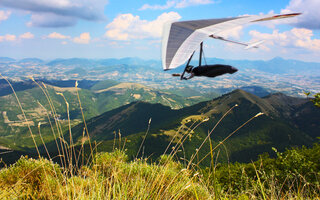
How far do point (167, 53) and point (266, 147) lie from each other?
232651 millimetres

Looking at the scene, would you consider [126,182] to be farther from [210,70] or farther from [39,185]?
[210,70]

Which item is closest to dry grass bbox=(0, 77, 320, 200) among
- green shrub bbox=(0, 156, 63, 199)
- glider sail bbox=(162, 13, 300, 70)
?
green shrub bbox=(0, 156, 63, 199)

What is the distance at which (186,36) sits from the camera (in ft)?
11.1

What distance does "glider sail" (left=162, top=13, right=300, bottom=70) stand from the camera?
9.43 feet

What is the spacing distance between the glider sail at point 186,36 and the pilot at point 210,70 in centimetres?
88

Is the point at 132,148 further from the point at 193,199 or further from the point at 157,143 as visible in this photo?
the point at 193,199

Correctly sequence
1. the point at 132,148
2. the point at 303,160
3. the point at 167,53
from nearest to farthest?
the point at 167,53 < the point at 303,160 < the point at 132,148

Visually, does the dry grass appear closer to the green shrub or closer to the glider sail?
the green shrub

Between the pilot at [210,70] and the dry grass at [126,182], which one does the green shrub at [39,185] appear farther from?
the pilot at [210,70]

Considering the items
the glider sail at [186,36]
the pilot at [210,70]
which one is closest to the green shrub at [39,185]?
the glider sail at [186,36]

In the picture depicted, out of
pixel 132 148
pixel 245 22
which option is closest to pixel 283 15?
pixel 245 22

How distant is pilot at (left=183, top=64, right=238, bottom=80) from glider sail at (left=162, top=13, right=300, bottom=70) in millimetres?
884

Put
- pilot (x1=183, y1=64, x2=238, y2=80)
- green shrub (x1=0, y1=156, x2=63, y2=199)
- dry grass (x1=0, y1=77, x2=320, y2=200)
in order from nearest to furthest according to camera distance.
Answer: dry grass (x1=0, y1=77, x2=320, y2=200) → green shrub (x1=0, y1=156, x2=63, y2=199) → pilot (x1=183, y1=64, x2=238, y2=80)

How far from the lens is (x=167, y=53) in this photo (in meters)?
3.12
